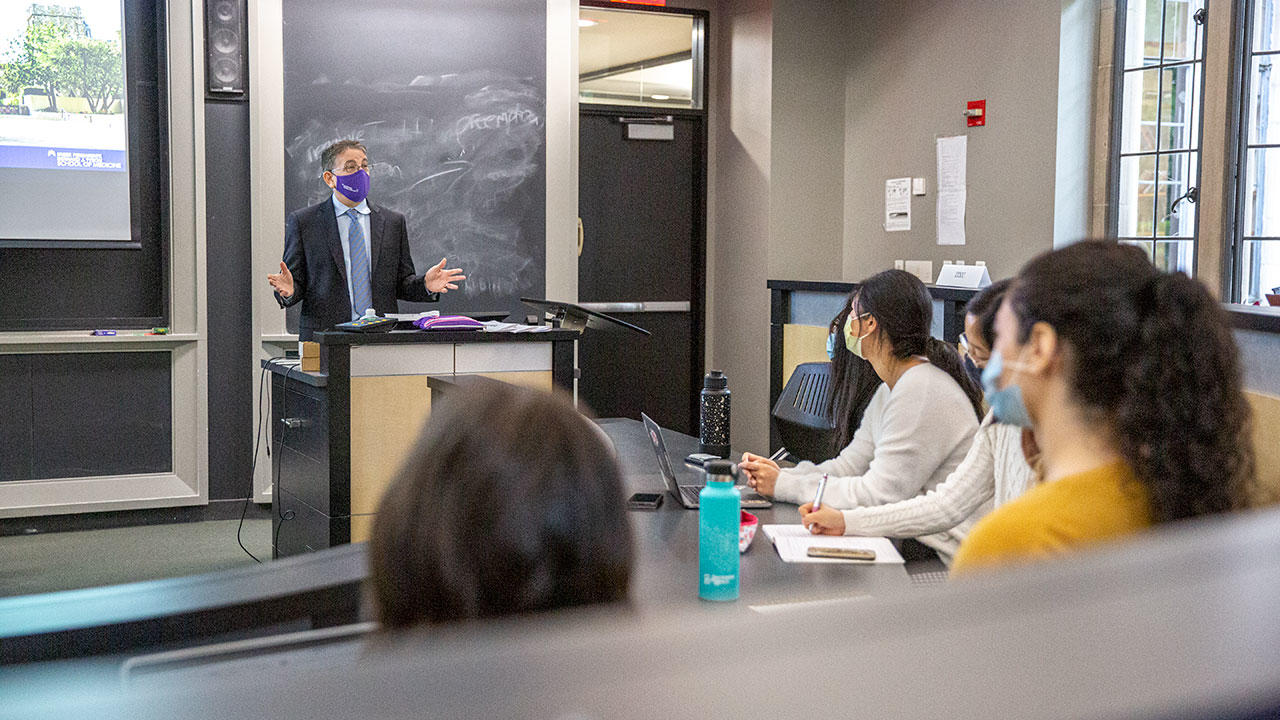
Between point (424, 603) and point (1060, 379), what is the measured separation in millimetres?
827

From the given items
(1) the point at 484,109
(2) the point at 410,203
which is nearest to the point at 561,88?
(1) the point at 484,109

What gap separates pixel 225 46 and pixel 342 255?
1.27m

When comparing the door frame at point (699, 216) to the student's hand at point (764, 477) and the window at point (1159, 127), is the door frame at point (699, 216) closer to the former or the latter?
the window at point (1159, 127)

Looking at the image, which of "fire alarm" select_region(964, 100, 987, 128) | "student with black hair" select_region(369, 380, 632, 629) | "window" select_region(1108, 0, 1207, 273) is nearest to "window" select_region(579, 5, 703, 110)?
"fire alarm" select_region(964, 100, 987, 128)

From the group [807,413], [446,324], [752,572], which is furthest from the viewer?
[446,324]

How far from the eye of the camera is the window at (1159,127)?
4.63 metres

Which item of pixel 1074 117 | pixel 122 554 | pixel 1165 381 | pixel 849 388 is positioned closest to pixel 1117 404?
pixel 1165 381

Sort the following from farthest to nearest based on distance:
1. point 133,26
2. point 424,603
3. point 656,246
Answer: point 656,246 → point 133,26 → point 424,603

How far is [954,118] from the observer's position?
5.74 meters

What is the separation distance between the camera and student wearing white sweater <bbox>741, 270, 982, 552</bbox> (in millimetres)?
2553

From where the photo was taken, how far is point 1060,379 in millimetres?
1335

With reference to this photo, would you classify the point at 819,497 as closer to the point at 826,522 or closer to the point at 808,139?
the point at 826,522

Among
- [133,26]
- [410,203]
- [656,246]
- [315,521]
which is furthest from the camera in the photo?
[656,246]

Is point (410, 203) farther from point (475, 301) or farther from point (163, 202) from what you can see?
point (163, 202)
